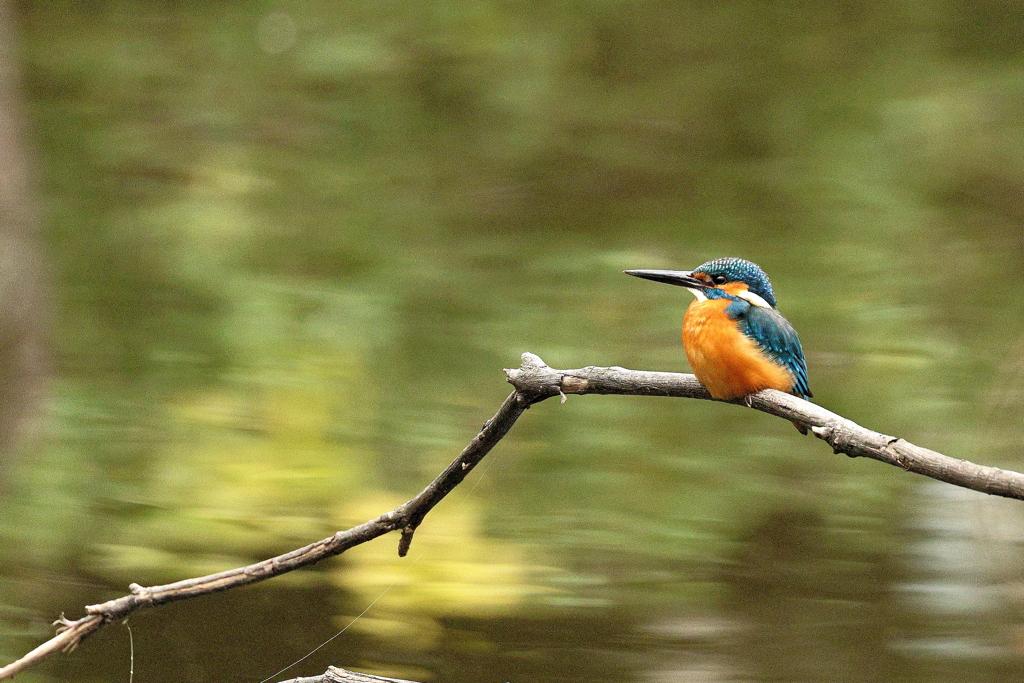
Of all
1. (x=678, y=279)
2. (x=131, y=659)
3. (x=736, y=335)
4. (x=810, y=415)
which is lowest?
(x=131, y=659)

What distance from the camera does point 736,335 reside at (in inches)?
37.7

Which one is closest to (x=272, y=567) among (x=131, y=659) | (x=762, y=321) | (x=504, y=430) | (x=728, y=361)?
(x=504, y=430)

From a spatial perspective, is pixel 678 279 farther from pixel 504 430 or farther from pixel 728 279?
pixel 504 430

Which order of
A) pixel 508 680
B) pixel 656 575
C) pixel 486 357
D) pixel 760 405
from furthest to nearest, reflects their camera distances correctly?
1. pixel 486 357
2. pixel 656 575
3. pixel 508 680
4. pixel 760 405

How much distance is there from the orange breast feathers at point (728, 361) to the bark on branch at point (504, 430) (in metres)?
0.02

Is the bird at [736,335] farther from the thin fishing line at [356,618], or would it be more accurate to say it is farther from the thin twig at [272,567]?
the thin fishing line at [356,618]

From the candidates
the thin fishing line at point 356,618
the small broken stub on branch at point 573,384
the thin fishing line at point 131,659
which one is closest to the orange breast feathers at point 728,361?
the small broken stub on branch at point 573,384

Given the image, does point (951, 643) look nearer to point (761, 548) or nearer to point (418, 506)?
point (761, 548)

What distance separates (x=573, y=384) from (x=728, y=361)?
0.18 m

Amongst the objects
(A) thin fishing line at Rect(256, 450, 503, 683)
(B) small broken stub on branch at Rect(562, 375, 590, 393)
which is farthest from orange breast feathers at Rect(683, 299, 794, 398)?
(A) thin fishing line at Rect(256, 450, 503, 683)

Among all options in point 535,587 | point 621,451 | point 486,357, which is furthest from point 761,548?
point 486,357

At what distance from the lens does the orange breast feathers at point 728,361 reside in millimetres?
935

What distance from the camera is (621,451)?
96.4 inches

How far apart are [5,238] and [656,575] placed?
2169 mm
